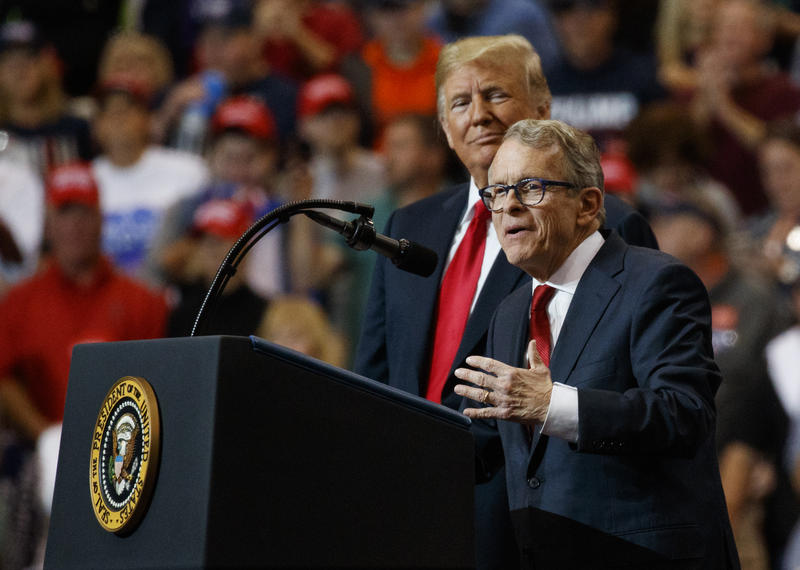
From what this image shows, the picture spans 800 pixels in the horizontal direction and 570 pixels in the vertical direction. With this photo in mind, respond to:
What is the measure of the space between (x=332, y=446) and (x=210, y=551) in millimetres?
250

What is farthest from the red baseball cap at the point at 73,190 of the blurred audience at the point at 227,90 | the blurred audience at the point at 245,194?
the blurred audience at the point at 227,90

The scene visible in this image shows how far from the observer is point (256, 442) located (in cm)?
170

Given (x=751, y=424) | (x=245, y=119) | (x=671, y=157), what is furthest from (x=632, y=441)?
(x=245, y=119)

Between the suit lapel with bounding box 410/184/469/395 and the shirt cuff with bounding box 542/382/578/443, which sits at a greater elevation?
the suit lapel with bounding box 410/184/469/395

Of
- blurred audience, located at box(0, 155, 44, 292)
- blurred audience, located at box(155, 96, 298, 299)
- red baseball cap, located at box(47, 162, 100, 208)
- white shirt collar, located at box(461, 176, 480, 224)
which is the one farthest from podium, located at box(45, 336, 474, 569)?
blurred audience, located at box(0, 155, 44, 292)

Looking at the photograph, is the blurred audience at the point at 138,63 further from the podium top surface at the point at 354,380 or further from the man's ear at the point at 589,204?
the podium top surface at the point at 354,380

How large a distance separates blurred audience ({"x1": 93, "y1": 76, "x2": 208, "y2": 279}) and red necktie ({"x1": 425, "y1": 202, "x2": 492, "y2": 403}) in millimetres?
3850

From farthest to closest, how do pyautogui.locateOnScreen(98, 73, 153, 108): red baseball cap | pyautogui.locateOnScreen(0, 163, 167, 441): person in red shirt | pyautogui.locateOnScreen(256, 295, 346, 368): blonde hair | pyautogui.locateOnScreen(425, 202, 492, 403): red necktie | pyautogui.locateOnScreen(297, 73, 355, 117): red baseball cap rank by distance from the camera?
pyautogui.locateOnScreen(98, 73, 153, 108): red baseball cap < pyautogui.locateOnScreen(297, 73, 355, 117): red baseball cap < pyautogui.locateOnScreen(0, 163, 167, 441): person in red shirt < pyautogui.locateOnScreen(256, 295, 346, 368): blonde hair < pyautogui.locateOnScreen(425, 202, 492, 403): red necktie

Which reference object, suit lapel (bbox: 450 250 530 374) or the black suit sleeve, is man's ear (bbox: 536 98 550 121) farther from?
the black suit sleeve

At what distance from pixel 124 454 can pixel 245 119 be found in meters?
4.60

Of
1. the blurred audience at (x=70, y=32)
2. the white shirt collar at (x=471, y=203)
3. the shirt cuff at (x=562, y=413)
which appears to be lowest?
the shirt cuff at (x=562, y=413)

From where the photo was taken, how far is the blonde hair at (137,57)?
23.9 feet

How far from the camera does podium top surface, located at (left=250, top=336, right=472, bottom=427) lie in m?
1.74

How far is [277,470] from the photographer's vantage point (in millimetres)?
1707
